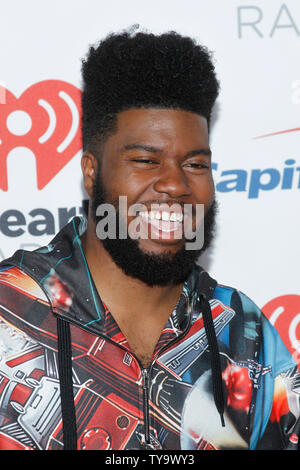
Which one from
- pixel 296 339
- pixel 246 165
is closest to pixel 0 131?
pixel 246 165

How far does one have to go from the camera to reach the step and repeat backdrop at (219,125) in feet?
5.19

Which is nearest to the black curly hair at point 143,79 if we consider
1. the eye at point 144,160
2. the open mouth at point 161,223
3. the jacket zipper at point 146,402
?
the eye at point 144,160

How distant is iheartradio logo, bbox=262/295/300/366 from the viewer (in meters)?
1.79

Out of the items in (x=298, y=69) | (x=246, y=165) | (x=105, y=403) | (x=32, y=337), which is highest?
(x=298, y=69)

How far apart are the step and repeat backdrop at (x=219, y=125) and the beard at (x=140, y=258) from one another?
0.41m

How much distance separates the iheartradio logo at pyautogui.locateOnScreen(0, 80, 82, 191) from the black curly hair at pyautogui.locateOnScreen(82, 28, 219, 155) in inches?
11.2

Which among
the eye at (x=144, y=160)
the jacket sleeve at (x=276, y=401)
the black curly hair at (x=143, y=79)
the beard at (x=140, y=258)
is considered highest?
the black curly hair at (x=143, y=79)

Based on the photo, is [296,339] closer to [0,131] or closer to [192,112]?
[192,112]

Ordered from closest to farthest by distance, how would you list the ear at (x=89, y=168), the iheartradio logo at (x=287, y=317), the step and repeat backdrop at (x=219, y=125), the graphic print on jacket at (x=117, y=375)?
the graphic print on jacket at (x=117, y=375) < the ear at (x=89, y=168) < the step and repeat backdrop at (x=219, y=125) < the iheartradio logo at (x=287, y=317)

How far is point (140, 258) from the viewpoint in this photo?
124cm

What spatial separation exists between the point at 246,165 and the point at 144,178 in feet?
2.00

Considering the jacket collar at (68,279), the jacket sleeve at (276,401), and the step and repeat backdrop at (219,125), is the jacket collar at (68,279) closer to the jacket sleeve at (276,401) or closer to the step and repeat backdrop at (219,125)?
the jacket sleeve at (276,401)

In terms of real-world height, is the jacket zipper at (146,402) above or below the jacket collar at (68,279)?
below

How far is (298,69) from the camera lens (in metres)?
1.68
